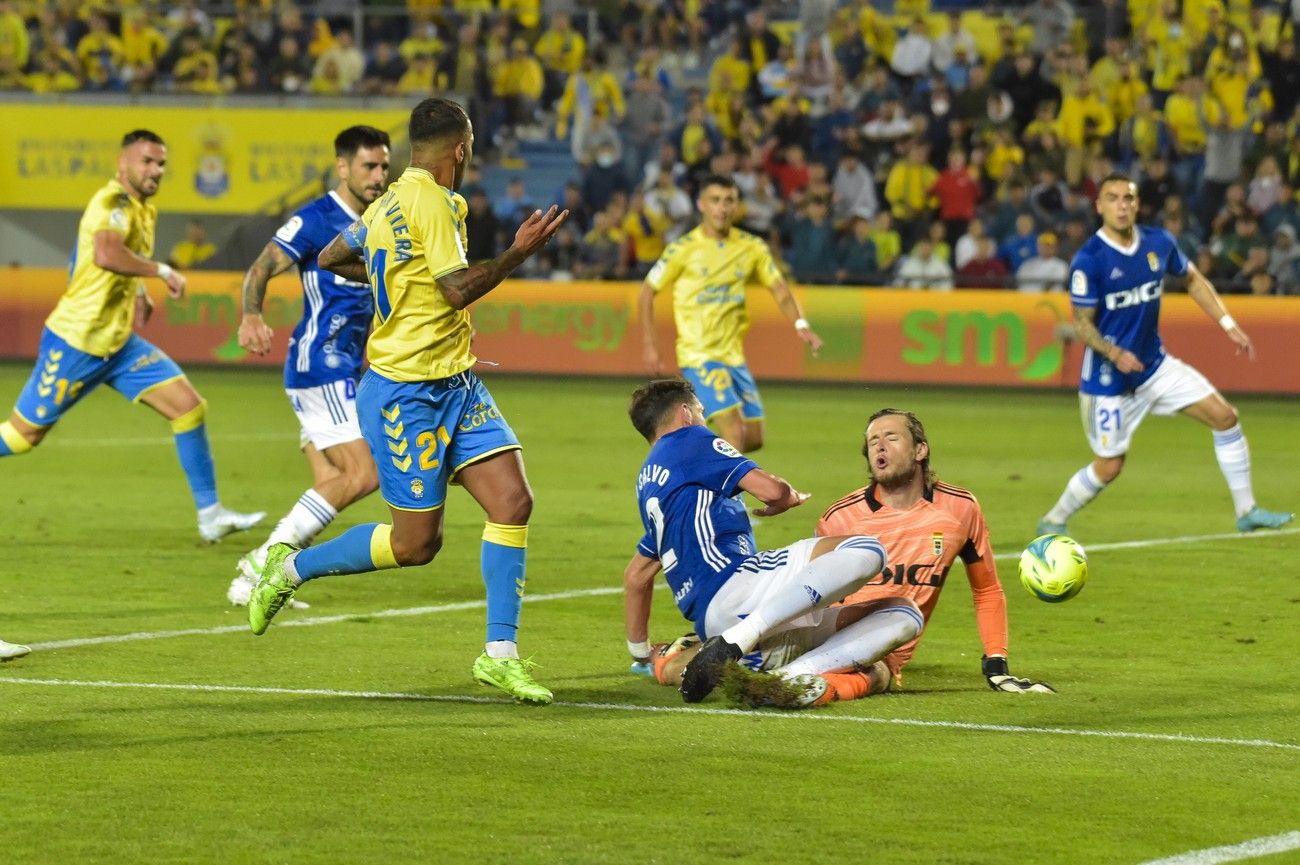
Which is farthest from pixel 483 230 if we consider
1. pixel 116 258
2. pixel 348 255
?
pixel 348 255

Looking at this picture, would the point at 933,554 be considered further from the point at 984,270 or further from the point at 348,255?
the point at 984,270

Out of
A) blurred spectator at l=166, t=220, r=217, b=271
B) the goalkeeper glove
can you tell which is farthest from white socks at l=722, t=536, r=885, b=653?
blurred spectator at l=166, t=220, r=217, b=271

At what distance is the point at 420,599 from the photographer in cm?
1023

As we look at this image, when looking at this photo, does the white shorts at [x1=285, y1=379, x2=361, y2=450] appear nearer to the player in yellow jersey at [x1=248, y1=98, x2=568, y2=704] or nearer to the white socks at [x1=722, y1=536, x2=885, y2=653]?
the player in yellow jersey at [x1=248, y1=98, x2=568, y2=704]

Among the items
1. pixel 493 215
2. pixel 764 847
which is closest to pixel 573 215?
pixel 493 215

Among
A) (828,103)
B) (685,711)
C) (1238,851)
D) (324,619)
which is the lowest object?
(324,619)

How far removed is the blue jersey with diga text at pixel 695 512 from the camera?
7488 millimetres

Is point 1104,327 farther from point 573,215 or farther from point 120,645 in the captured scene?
point 573,215

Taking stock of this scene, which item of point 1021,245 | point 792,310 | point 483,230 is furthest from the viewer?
point 483,230

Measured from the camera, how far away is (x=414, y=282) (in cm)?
751

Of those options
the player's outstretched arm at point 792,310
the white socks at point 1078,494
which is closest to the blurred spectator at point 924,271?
the player's outstretched arm at point 792,310

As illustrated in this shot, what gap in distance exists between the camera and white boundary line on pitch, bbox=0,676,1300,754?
22.6 feet

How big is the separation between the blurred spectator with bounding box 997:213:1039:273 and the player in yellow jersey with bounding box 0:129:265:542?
1467cm

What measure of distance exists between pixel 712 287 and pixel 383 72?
59.7 ft
